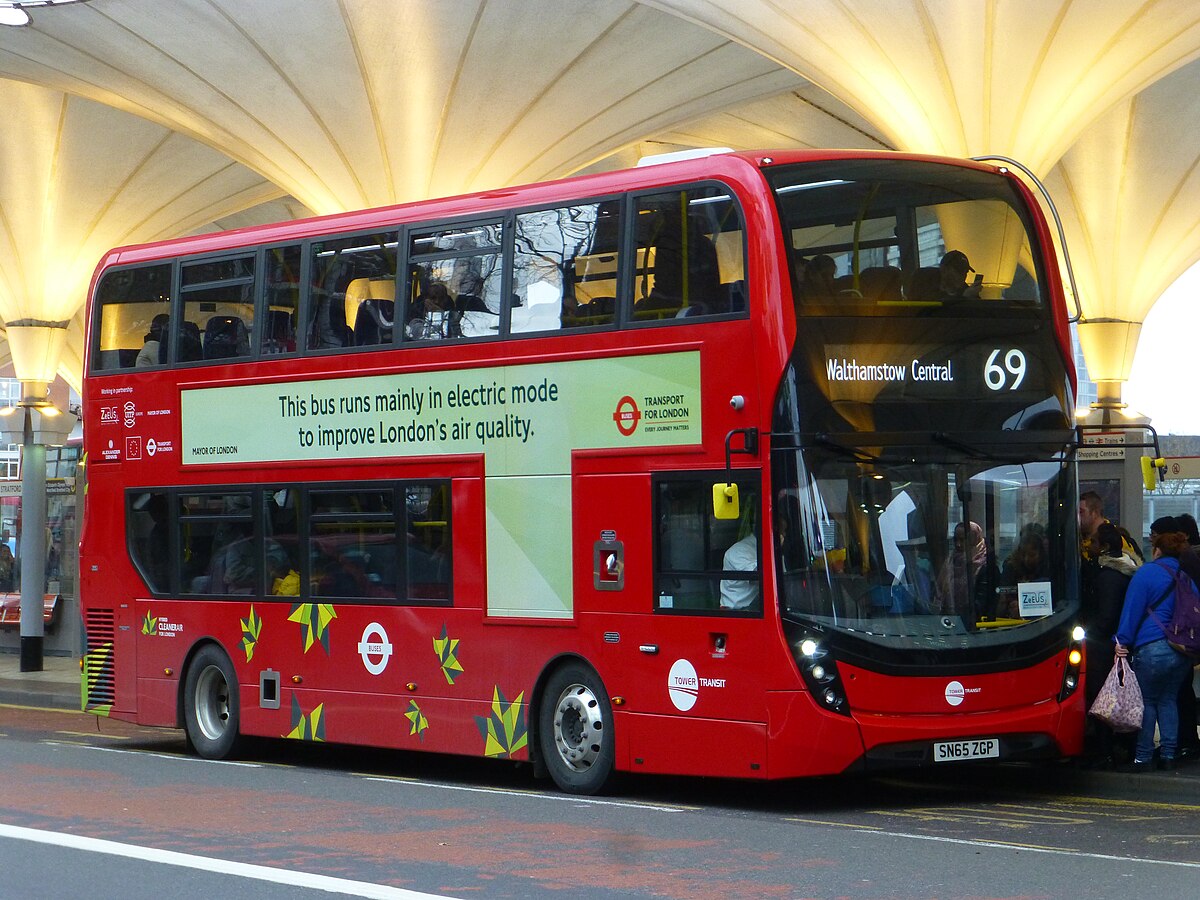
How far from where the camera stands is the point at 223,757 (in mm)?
16203

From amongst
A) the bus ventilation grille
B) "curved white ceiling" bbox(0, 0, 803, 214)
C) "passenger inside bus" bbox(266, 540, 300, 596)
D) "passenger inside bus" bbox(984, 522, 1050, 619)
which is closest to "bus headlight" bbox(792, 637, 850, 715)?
"passenger inside bus" bbox(984, 522, 1050, 619)

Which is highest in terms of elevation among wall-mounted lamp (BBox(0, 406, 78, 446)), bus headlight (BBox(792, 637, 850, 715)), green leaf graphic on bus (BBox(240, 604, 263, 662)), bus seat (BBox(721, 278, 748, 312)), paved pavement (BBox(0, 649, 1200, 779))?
wall-mounted lamp (BBox(0, 406, 78, 446))

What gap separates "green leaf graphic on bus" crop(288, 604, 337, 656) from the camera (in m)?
15.0

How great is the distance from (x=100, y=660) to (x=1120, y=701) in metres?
9.33

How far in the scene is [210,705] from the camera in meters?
16.4

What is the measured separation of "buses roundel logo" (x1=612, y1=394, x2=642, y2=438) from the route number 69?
2.28 meters

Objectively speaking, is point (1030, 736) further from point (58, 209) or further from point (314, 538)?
point (58, 209)

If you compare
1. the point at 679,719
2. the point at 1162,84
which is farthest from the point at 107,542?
the point at 1162,84

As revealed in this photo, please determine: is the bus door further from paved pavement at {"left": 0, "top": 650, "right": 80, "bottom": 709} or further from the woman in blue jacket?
paved pavement at {"left": 0, "top": 650, "right": 80, "bottom": 709}

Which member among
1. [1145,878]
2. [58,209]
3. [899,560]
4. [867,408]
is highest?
[58,209]

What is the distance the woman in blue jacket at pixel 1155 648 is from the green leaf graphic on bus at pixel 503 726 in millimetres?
4167

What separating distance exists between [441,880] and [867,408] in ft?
14.3

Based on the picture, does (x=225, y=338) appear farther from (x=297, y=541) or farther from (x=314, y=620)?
(x=314, y=620)

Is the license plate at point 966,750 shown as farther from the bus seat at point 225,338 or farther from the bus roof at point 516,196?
the bus seat at point 225,338
